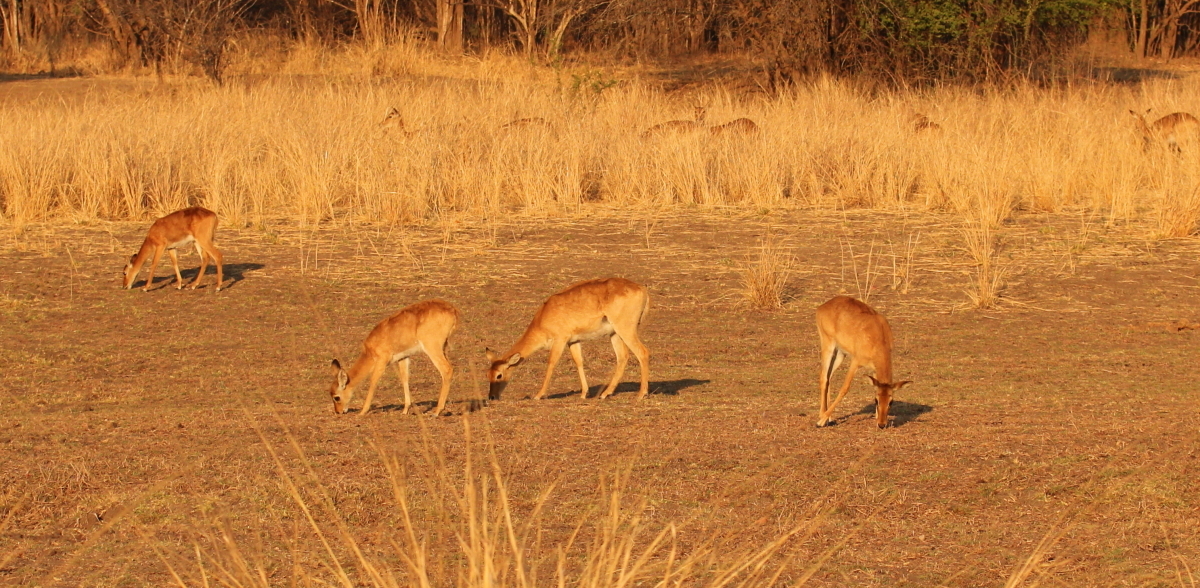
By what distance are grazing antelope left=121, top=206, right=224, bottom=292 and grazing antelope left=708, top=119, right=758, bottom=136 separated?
25.1ft

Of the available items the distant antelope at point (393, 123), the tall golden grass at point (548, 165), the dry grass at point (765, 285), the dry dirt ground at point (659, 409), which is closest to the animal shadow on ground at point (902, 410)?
the dry dirt ground at point (659, 409)

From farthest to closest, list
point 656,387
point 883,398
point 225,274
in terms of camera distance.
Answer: point 225,274 < point 656,387 < point 883,398

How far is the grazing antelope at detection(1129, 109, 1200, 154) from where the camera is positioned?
16297 millimetres

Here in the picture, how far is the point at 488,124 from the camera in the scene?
17469 mm

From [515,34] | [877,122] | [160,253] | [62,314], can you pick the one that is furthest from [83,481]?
[515,34]

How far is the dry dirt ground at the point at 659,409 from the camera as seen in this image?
514 cm

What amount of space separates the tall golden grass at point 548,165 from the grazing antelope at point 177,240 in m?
2.66

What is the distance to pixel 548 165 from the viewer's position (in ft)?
48.9

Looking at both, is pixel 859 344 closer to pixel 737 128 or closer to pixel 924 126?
pixel 737 128

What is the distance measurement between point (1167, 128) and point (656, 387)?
37.8 ft

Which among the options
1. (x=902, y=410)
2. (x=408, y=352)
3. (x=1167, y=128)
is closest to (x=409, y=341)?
(x=408, y=352)

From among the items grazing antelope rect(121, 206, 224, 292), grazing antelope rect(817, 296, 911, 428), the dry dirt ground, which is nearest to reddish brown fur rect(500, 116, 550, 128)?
the dry dirt ground

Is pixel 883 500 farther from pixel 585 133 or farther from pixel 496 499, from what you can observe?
pixel 585 133

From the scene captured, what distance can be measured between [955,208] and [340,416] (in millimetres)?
9071
